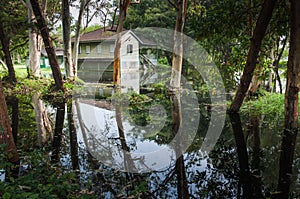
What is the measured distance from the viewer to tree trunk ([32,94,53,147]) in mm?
6057

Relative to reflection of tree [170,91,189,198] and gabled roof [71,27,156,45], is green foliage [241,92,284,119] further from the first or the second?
gabled roof [71,27,156,45]

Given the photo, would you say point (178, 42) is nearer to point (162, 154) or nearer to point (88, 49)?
point (162, 154)

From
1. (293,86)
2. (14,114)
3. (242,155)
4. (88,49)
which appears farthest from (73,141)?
(88,49)

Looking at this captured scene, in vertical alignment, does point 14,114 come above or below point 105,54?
below

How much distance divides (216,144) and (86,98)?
26.8ft

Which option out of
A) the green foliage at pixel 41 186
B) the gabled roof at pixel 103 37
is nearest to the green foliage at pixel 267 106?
the green foliage at pixel 41 186

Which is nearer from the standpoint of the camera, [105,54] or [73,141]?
[73,141]

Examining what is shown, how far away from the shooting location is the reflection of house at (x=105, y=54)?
2580cm

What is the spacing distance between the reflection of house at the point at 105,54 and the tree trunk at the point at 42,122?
14.3 meters

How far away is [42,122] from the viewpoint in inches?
298

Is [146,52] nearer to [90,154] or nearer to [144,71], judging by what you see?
[144,71]

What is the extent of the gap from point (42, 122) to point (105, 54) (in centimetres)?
2323

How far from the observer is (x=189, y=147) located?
5668mm

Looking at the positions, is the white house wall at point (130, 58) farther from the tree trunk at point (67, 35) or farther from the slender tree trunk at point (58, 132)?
the slender tree trunk at point (58, 132)
